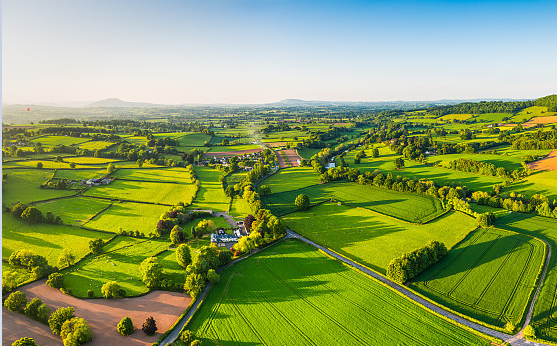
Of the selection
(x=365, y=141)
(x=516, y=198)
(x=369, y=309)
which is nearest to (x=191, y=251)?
(x=369, y=309)

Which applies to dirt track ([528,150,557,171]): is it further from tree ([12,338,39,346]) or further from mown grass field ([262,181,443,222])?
tree ([12,338,39,346])

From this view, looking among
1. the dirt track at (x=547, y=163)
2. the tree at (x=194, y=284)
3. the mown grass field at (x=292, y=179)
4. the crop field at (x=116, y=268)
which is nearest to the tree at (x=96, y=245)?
the crop field at (x=116, y=268)

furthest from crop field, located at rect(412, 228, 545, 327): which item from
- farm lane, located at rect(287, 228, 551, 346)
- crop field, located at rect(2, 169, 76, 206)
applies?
crop field, located at rect(2, 169, 76, 206)

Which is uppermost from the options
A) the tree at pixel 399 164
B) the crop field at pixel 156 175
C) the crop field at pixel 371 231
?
the tree at pixel 399 164

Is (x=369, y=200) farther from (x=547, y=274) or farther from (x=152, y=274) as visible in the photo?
(x=152, y=274)

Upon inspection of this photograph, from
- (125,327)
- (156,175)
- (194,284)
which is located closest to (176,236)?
(194,284)

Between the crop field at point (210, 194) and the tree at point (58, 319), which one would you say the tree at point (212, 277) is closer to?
the tree at point (58, 319)
